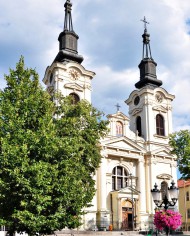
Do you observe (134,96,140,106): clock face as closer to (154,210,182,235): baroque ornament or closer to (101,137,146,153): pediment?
(101,137,146,153): pediment

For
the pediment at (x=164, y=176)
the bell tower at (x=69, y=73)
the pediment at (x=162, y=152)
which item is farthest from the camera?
the pediment at (x=162, y=152)

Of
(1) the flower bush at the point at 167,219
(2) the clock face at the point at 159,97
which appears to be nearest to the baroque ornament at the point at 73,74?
(2) the clock face at the point at 159,97

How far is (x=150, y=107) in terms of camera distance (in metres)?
46.1

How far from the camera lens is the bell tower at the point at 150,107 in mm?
45812

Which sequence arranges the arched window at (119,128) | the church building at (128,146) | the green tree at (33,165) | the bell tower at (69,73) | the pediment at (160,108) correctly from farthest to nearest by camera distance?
1. the pediment at (160,108)
2. the arched window at (119,128)
3. the bell tower at (69,73)
4. the church building at (128,146)
5. the green tree at (33,165)

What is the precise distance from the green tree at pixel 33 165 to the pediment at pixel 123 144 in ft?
61.5

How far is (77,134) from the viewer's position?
83.0 ft

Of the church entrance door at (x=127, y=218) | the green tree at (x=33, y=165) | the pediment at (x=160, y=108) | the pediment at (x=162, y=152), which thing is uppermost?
the pediment at (x=160, y=108)

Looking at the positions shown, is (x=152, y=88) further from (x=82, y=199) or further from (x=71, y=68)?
(x=82, y=199)

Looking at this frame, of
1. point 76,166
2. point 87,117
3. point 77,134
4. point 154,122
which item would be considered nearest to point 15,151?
point 76,166

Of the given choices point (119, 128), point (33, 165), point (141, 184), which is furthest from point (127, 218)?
point (33, 165)

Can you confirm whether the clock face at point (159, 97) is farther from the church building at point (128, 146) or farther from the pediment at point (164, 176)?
the pediment at point (164, 176)

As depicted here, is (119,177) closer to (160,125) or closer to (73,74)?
(160,125)

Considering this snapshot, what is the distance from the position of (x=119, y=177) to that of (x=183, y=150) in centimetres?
1381
